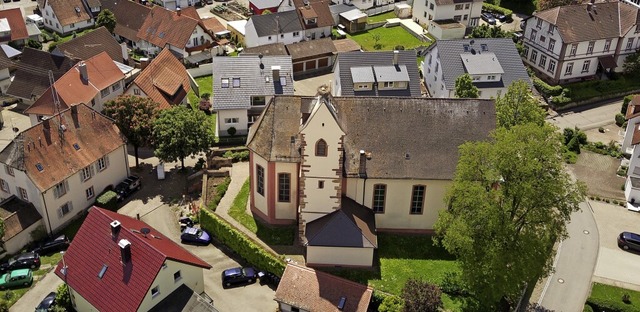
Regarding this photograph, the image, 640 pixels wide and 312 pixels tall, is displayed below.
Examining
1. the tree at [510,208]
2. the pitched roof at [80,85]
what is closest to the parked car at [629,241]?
the tree at [510,208]

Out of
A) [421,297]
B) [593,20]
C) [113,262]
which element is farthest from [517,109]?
[593,20]

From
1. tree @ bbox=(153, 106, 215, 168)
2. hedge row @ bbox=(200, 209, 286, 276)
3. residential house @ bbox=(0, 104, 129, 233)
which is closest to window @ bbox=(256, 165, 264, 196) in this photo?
hedge row @ bbox=(200, 209, 286, 276)

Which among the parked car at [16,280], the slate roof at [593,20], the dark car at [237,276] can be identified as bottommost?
the parked car at [16,280]

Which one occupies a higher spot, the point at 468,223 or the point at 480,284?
the point at 468,223

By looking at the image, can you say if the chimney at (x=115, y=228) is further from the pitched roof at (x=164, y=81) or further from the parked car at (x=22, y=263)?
the pitched roof at (x=164, y=81)

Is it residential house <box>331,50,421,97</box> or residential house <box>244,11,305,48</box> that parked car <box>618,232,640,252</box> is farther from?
residential house <box>244,11,305,48</box>

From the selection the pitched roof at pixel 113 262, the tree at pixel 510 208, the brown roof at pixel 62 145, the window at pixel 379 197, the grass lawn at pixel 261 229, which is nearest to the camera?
the tree at pixel 510 208

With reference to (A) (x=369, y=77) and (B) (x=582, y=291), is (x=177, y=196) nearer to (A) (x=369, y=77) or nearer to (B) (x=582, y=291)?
(A) (x=369, y=77)

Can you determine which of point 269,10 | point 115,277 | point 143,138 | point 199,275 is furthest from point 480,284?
point 269,10
